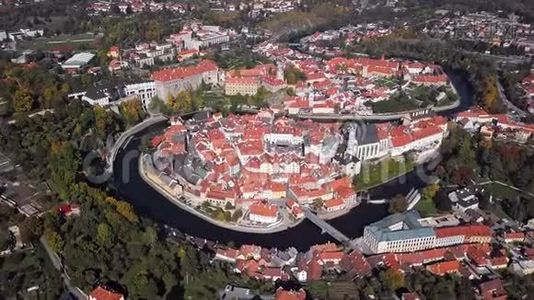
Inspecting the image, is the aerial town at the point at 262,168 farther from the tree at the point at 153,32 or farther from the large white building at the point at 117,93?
the tree at the point at 153,32

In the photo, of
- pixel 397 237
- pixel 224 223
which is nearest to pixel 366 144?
pixel 397 237

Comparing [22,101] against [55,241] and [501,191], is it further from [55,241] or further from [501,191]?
[501,191]

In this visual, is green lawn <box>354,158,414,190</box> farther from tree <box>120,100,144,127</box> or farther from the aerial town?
tree <box>120,100,144,127</box>

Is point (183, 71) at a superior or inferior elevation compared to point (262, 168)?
superior

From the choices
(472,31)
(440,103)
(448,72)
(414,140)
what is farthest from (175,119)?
(472,31)

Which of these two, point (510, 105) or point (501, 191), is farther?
point (510, 105)
